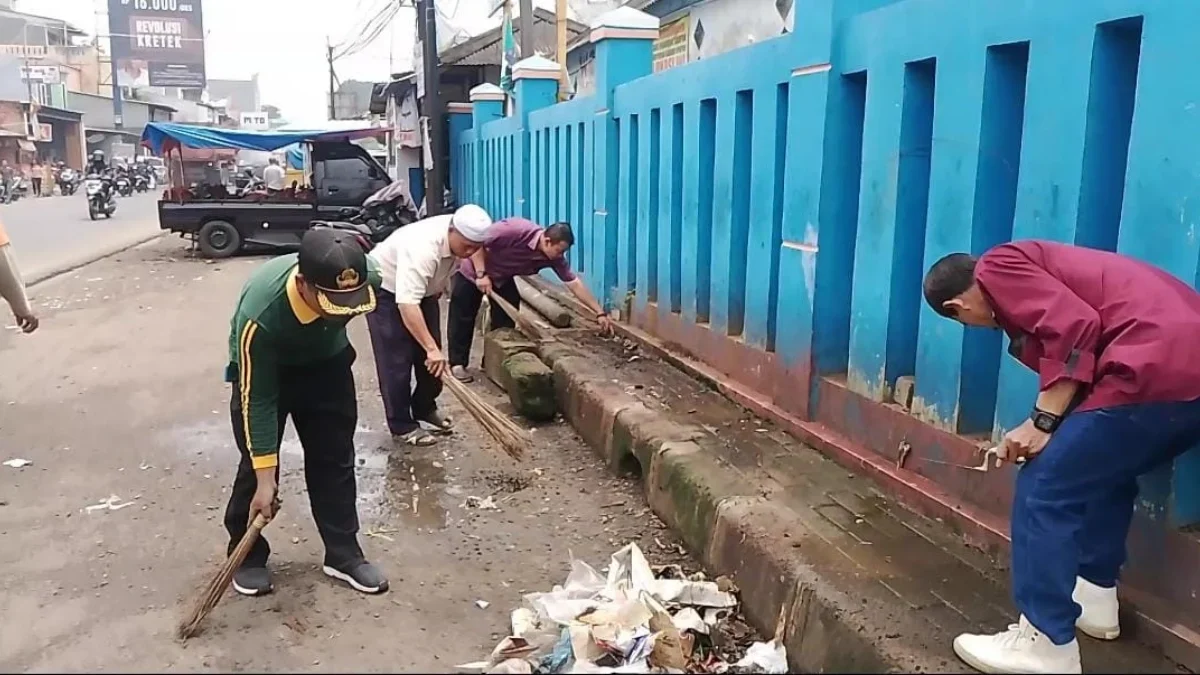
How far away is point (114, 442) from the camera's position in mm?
5840

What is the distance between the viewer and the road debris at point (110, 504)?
4730 mm

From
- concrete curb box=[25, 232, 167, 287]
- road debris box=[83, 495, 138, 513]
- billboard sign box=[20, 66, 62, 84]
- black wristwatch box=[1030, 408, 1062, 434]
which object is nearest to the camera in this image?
black wristwatch box=[1030, 408, 1062, 434]

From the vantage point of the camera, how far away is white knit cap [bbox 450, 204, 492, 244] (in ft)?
17.7

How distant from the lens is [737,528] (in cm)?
359

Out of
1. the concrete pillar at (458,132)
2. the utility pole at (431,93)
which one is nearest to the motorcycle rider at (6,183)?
the concrete pillar at (458,132)

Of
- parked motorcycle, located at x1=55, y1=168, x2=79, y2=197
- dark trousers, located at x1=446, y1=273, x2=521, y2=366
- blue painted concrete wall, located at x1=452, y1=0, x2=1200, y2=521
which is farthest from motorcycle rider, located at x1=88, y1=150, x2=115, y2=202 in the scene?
blue painted concrete wall, located at x1=452, y1=0, x2=1200, y2=521

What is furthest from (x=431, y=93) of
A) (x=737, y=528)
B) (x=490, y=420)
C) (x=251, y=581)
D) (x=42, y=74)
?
(x=42, y=74)

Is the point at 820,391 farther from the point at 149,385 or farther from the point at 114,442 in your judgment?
the point at 149,385

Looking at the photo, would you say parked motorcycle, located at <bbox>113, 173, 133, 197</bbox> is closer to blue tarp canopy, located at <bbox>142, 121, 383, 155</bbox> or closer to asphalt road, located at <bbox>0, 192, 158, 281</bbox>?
asphalt road, located at <bbox>0, 192, 158, 281</bbox>

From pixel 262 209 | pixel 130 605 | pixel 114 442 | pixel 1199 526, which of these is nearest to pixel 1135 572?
pixel 1199 526

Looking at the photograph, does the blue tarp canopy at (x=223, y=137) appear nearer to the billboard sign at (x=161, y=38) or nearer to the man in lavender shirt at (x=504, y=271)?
the man in lavender shirt at (x=504, y=271)

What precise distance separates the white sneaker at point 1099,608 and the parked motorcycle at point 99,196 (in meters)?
24.3

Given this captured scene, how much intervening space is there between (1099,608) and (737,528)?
4.08 feet

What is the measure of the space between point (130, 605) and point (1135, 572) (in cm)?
331
